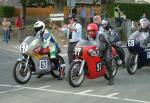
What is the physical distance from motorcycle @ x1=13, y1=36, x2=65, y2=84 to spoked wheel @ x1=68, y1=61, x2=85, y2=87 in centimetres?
139

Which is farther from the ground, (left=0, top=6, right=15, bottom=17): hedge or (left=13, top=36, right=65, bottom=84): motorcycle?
(left=0, top=6, right=15, bottom=17): hedge

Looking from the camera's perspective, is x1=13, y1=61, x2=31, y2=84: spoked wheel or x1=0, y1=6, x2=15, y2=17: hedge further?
x1=0, y1=6, x2=15, y2=17: hedge

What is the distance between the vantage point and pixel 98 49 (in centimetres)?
1255

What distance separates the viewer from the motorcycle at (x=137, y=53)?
14.8 metres

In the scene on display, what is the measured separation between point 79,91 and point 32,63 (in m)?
1.93

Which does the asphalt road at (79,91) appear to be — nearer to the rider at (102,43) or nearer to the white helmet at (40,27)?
the rider at (102,43)

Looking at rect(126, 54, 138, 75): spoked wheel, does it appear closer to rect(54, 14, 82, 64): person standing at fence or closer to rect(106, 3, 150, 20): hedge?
rect(54, 14, 82, 64): person standing at fence

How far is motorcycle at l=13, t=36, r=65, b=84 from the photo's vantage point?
12.9m

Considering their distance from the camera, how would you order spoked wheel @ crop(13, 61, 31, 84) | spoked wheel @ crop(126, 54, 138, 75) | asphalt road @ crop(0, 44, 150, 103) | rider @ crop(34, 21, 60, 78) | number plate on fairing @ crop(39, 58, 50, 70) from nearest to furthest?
asphalt road @ crop(0, 44, 150, 103) < spoked wheel @ crop(13, 61, 31, 84) < number plate on fairing @ crop(39, 58, 50, 70) < rider @ crop(34, 21, 60, 78) < spoked wheel @ crop(126, 54, 138, 75)

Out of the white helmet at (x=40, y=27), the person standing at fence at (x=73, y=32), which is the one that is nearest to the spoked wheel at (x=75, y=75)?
the white helmet at (x=40, y=27)

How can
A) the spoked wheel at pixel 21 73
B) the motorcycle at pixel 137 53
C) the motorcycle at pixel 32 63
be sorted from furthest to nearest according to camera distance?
the motorcycle at pixel 137 53, the motorcycle at pixel 32 63, the spoked wheel at pixel 21 73

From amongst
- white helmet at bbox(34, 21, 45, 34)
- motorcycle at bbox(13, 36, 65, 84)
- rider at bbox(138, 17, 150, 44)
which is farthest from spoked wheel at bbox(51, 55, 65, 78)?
rider at bbox(138, 17, 150, 44)

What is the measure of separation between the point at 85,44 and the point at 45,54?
1.57 metres

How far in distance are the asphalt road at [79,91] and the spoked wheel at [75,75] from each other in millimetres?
161
